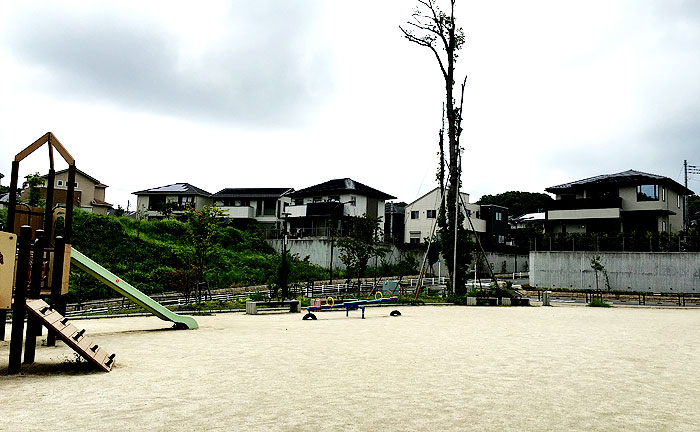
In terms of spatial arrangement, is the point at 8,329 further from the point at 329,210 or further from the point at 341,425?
the point at 329,210

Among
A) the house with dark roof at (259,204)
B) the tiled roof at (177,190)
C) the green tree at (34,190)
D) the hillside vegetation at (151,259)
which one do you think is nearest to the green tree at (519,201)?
the house with dark roof at (259,204)

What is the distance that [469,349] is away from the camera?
10461mm

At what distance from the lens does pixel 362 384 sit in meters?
7.03

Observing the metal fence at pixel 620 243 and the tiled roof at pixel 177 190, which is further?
the tiled roof at pixel 177 190

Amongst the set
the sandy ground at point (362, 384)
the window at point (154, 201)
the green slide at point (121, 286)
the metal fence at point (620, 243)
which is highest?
the window at point (154, 201)

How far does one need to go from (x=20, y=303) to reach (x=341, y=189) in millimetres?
43135

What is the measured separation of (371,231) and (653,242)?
67.7 feet

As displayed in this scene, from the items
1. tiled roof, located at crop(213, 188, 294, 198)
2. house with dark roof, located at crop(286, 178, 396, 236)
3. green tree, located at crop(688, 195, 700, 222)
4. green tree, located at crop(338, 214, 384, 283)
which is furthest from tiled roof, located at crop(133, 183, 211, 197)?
green tree, located at crop(688, 195, 700, 222)

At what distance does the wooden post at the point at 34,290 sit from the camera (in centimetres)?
847

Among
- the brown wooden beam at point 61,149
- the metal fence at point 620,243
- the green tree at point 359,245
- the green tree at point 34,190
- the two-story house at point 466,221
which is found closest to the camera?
the brown wooden beam at point 61,149

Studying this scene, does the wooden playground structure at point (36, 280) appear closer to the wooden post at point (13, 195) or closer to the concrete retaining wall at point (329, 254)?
the wooden post at point (13, 195)

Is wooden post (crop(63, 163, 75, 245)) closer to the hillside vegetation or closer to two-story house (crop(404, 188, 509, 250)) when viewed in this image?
the hillside vegetation

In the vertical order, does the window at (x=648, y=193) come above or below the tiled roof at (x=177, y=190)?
below

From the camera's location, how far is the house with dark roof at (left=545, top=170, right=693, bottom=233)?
4091 centimetres
